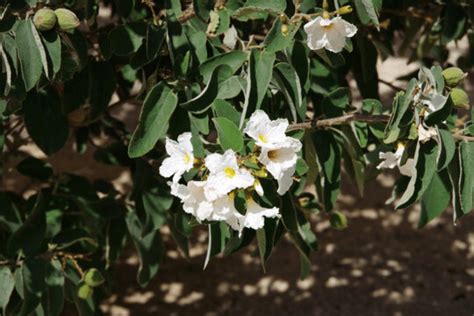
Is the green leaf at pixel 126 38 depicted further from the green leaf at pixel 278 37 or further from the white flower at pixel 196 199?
the white flower at pixel 196 199

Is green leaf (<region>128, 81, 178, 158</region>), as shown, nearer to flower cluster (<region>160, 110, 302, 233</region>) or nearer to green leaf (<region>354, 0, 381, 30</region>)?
flower cluster (<region>160, 110, 302, 233</region>)

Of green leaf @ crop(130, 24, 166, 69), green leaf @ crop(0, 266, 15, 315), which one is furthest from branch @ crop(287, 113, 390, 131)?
green leaf @ crop(0, 266, 15, 315)

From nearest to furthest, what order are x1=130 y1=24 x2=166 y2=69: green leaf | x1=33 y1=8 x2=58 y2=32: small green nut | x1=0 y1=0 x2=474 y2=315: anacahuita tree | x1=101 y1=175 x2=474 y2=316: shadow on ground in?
x1=0 y1=0 x2=474 y2=315: anacahuita tree → x1=33 y1=8 x2=58 y2=32: small green nut → x1=130 y1=24 x2=166 y2=69: green leaf → x1=101 y1=175 x2=474 y2=316: shadow on ground

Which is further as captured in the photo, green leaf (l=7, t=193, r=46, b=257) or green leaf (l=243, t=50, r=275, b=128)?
green leaf (l=7, t=193, r=46, b=257)

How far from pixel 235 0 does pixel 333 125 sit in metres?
0.34

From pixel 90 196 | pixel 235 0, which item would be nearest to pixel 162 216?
pixel 90 196

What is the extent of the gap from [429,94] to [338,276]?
4.29 ft

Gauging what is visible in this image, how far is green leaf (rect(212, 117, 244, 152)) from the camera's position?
156 centimetres

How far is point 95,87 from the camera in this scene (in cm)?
213

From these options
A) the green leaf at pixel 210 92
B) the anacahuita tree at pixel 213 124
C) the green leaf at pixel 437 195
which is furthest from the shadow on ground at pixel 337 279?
the green leaf at pixel 210 92

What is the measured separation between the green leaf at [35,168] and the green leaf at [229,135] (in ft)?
2.99

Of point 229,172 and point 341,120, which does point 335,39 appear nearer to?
point 341,120

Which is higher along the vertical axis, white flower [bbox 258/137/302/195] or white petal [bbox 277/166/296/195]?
white flower [bbox 258/137/302/195]

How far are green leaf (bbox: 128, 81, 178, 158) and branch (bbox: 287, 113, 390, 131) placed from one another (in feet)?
0.85
